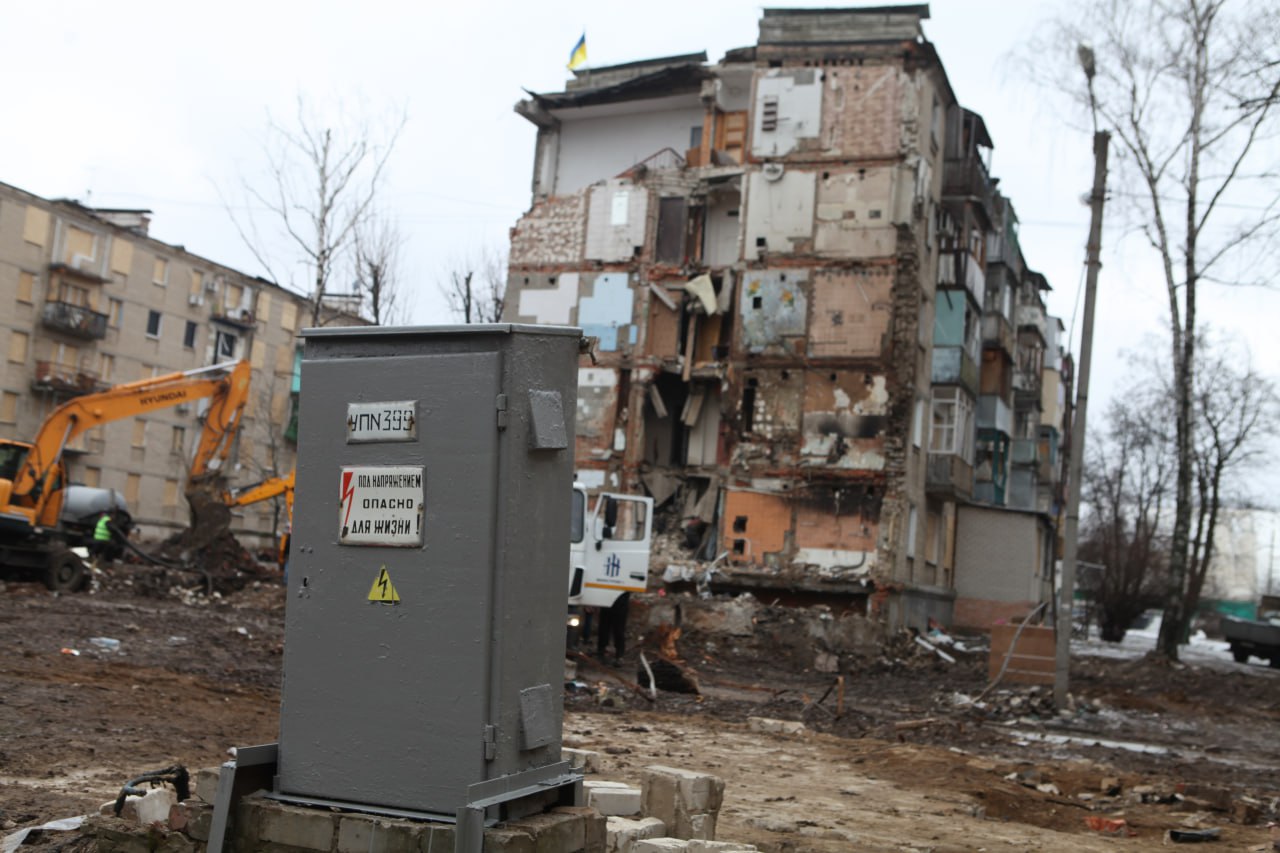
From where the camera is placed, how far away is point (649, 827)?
6074 millimetres

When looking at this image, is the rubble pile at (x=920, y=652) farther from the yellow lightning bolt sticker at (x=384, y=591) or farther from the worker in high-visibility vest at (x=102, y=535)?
the yellow lightning bolt sticker at (x=384, y=591)

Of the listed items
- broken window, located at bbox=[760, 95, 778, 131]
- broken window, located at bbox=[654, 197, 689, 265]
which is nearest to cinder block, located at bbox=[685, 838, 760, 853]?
broken window, located at bbox=[654, 197, 689, 265]

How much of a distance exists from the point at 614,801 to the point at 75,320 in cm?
4992

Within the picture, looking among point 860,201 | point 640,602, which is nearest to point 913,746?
point 640,602

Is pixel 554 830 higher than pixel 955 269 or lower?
lower

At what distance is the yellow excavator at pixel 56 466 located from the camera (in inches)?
859

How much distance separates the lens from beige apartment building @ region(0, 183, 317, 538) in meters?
49.3

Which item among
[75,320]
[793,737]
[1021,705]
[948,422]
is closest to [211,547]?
[1021,705]

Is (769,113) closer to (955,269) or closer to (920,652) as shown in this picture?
(955,269)

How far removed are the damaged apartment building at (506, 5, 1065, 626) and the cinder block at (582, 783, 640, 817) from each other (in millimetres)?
25884

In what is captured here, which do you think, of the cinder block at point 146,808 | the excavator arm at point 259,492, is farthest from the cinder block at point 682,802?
the excavator arm at point 259,492

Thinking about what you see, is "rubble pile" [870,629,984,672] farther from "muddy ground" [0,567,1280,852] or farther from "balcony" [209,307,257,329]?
"balcony" [209,307,257,329]

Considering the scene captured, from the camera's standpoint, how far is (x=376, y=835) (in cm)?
448

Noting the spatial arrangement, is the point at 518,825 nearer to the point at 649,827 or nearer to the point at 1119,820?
the point at 649,827
